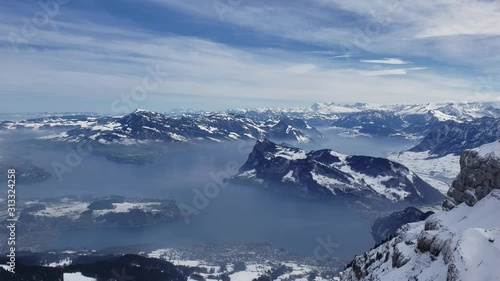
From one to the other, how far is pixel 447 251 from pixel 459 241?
363 centimetres

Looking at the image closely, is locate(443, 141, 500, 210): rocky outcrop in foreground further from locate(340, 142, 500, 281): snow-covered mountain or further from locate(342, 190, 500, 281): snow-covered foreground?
locate(342, 190, 500, 281): snow-covered foreground

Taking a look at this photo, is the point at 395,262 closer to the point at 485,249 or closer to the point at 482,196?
the point at 485,249

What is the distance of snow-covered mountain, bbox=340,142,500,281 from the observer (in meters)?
54.4

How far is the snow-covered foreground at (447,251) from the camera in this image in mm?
53594

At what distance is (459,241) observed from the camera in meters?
58.2

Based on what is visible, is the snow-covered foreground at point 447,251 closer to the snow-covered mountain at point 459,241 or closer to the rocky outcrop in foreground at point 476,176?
the snow-covered mountain at point 459,241

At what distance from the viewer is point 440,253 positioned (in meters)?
65.2

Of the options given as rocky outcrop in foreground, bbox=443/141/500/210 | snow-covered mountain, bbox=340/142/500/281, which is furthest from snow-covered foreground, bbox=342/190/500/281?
rocky outcrop in foreground, bbox=443/141/500/210

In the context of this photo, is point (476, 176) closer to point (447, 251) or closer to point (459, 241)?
point (447, 251)

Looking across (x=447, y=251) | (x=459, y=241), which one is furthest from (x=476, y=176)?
(x=459, y=241)

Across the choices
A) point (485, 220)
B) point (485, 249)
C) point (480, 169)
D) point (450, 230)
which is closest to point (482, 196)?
point (480, 169)

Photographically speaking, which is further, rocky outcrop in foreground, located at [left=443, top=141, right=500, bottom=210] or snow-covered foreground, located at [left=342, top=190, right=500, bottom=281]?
rocky outcrop in foreground, located at [left=443, top=141, right=500, bottom=210]

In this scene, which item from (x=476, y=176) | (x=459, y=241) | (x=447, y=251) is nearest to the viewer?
(x=459, y=241)

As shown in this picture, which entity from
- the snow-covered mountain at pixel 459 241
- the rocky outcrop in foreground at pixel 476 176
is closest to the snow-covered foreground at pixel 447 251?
the snow-covered mountain at pixel 459 241
